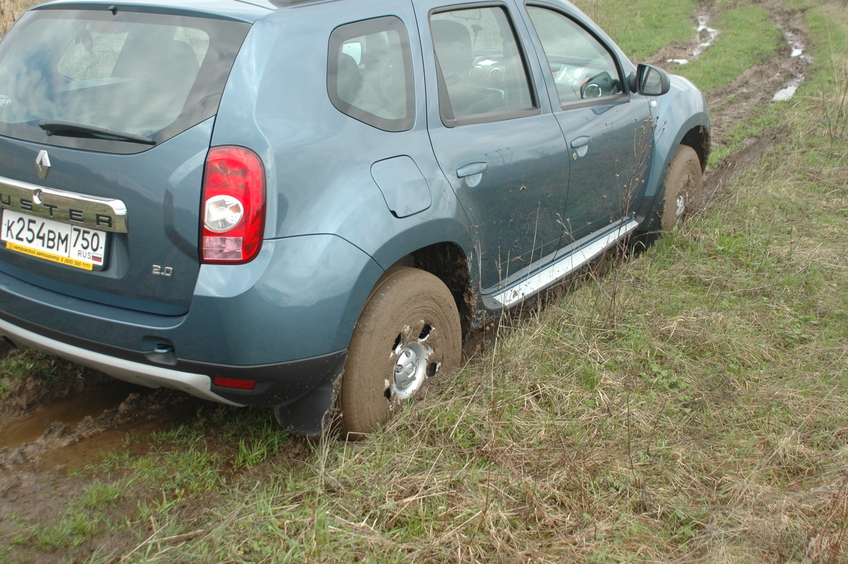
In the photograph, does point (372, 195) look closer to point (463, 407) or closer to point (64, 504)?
point (463, 407)

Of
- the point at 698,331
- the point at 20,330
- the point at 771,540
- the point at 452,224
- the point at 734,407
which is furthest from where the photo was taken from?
the point at 698,331

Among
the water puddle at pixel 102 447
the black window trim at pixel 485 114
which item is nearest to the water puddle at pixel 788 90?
the black window trim at pixel 485 114

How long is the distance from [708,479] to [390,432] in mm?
1212

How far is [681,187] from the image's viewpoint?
17.0 ft

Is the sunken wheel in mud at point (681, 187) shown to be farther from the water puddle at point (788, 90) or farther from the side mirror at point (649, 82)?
the water puddle at point (788, 90)

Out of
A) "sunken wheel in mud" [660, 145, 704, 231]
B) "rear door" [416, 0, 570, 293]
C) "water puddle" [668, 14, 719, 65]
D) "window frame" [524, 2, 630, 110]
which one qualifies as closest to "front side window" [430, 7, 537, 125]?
"rear door" [416, 0, 570, 293]

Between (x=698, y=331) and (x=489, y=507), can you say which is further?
(x=698, y=331)

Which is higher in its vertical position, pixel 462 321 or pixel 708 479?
pixel 462 321

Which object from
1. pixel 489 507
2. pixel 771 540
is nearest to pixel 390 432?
pixel 489 507

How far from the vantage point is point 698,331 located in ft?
12.7

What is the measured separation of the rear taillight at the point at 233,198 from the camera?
238cm

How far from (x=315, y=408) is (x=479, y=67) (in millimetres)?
1758

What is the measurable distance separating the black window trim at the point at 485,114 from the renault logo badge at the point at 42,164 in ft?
4.88

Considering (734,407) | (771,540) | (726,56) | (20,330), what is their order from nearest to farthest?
(771,540) → (20,330) → (734,407) → (726,56)
